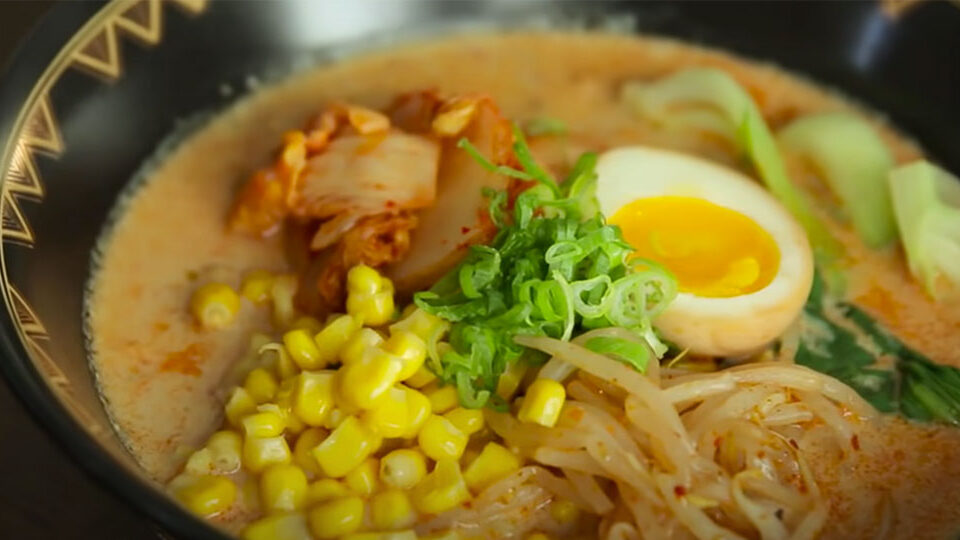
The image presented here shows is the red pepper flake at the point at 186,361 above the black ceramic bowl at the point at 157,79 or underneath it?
underneath

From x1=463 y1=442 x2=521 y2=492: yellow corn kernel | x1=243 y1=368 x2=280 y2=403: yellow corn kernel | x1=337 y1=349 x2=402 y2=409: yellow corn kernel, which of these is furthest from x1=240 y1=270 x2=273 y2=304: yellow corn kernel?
x1=463 y1=442 x2=521 y2=492: yellow corn kernel

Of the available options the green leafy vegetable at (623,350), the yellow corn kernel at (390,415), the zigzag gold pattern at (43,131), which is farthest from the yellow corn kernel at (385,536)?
the zigzag gold pattern at (43,131)

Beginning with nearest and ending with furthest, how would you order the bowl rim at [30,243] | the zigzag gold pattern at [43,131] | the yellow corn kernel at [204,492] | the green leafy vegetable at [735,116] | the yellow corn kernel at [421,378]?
the bowl rim at [30,243] → the yellow corn kernel at [204,492] → the yellow corn kernel at [421,378] → the zigzag gold pattern at [43,131] → the green leafy vegetable at [735,116]

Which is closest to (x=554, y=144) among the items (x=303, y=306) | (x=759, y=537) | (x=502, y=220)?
(x=502, y=220)

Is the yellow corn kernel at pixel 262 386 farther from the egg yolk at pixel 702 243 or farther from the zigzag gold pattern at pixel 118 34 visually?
the zigzag gold pattern at pixel 118 34

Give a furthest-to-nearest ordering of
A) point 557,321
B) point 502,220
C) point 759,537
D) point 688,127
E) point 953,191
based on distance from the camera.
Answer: point 688,127
point 953,191
point 502,220
point 557,321
point 759,537

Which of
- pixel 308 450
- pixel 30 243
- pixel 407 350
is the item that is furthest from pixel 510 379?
pixel 30 243

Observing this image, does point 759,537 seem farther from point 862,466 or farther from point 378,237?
point 378,237
